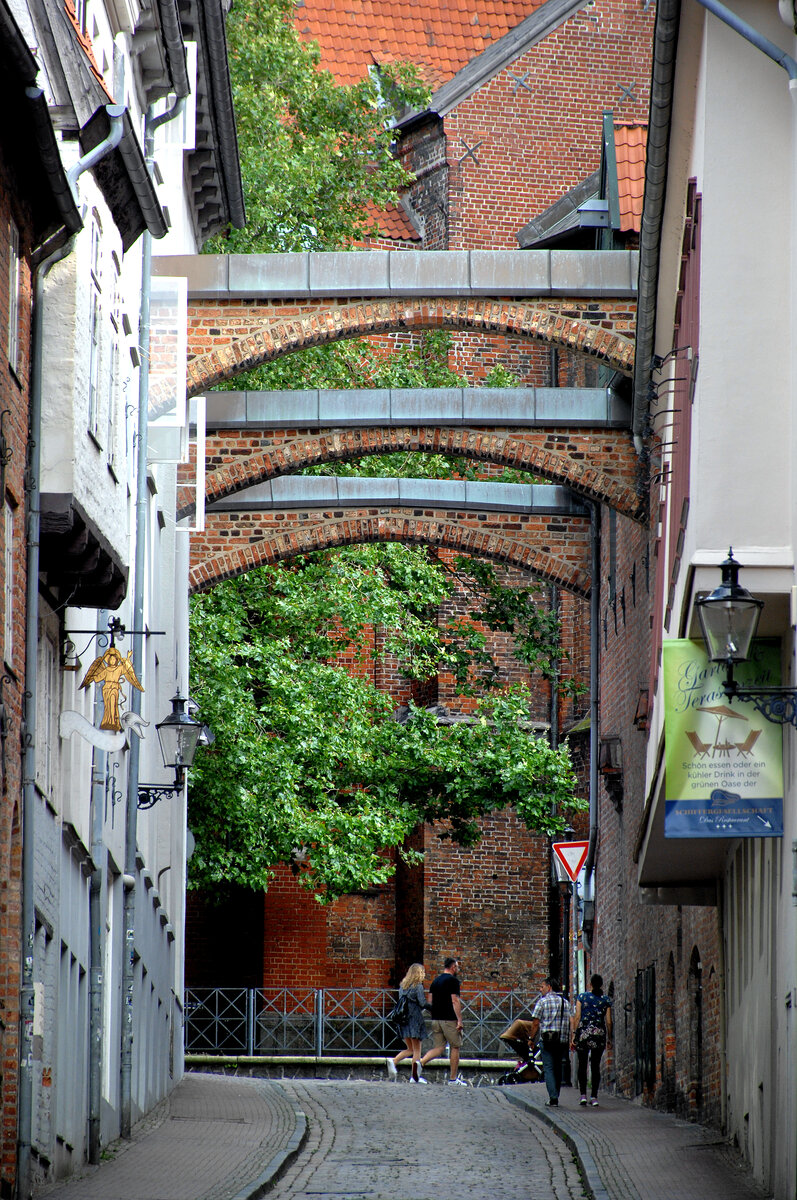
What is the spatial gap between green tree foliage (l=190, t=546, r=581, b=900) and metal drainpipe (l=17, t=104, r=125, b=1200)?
13.2 metres

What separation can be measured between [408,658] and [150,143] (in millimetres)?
12149

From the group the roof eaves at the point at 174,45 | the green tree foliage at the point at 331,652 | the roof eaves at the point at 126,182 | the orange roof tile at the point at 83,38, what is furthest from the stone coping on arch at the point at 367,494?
the roof eaves at the point at 126,182

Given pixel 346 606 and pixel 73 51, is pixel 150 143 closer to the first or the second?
pixel 73 51

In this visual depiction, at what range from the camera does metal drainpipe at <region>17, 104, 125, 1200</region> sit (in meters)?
11.3

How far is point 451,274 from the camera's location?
1841cm

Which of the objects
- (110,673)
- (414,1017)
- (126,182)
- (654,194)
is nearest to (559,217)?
(414,1017)

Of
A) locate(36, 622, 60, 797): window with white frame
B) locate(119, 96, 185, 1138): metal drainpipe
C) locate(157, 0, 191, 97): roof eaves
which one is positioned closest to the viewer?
locate(36, 622, 60, 797): window with white frame

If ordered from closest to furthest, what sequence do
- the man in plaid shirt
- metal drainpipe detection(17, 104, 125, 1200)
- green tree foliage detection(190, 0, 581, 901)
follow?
metal drainpipe detection(17, 104, 125, 1200) → the man in plaid shirt → green tree foliage detection(190, 0, 581, 901)

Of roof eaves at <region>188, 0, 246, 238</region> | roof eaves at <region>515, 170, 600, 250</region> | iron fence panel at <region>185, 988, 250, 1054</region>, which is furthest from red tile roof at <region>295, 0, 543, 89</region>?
iron fence panel at <region>185, 988, 250, 1054</region>

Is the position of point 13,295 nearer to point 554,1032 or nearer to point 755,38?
point 755,38

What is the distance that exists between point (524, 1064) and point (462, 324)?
891 cm

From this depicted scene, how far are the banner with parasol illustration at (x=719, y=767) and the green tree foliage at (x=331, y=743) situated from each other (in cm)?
1463

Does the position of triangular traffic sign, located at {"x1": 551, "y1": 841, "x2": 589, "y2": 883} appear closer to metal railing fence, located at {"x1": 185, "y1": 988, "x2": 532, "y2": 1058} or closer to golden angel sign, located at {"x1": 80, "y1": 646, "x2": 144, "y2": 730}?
metal railing fence, located at {"x1": 185, "y1": 988, "x2": 532, "y2": 1058}

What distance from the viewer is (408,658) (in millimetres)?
29375
